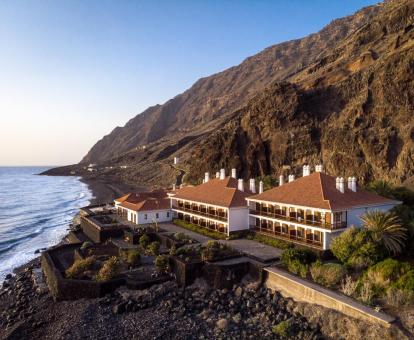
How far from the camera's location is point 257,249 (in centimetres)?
2991

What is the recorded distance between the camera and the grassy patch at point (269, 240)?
29.8m

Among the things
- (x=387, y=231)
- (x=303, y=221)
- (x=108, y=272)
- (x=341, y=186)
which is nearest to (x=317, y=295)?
(x=387, y=231)

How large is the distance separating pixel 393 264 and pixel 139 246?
71.1ft

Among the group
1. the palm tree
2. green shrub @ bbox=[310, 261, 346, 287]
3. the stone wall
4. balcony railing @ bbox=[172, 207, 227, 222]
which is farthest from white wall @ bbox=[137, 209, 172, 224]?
the palm tree

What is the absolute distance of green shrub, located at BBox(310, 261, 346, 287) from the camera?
20984mm

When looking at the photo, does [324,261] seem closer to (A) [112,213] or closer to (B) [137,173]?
(A) [112,213]

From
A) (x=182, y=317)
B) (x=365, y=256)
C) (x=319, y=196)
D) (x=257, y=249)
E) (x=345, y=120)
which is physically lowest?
(x=182, y=317)

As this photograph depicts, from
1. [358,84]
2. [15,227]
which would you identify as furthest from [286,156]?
[15,227]

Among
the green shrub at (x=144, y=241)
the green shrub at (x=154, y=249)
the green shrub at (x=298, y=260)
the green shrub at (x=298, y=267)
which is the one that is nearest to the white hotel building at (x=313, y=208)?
the green shrub at (x=298, y=260)

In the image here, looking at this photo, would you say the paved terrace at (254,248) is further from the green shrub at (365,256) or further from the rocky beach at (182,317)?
the green shrub at (365,256)

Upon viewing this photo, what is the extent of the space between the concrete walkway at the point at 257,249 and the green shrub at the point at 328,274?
446 centimetres

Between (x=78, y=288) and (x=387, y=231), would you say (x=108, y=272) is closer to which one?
(x=78, y=288)

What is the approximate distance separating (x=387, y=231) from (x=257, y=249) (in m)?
10.0

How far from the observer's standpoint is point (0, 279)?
32750 millimetres
